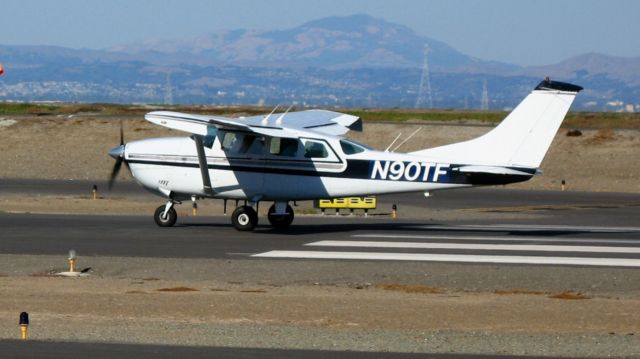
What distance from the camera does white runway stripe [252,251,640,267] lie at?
68.4 feet

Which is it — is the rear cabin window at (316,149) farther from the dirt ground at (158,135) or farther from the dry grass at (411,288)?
the dirt ground at (158,135)

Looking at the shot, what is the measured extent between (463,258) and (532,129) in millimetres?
4155

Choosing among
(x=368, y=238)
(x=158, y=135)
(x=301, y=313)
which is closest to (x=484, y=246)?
(x=368, y=238)

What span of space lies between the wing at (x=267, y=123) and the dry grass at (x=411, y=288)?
7.65 m

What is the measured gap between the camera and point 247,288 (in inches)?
704

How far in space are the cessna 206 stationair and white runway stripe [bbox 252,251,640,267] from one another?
3158 mm

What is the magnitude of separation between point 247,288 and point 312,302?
5.53 ft

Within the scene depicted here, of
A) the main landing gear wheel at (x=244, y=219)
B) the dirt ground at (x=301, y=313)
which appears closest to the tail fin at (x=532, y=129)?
the main landing gear wheel at (x=244, y=219)

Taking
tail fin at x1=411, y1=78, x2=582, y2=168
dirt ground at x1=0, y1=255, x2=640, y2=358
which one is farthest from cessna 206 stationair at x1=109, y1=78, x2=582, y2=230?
dirt ground at x1=0, y1=255, x2=640, y2=358

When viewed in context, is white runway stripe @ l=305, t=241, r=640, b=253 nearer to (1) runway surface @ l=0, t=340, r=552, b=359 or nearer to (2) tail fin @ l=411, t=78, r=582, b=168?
(2) tail fin @ l=411, t=78, r=582, b=168

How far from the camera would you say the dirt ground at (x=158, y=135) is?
4834 cm

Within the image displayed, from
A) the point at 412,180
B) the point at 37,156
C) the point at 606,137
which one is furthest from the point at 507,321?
the point at 606,137

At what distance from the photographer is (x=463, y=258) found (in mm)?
21359

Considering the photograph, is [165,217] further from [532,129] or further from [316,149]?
[532,129]
